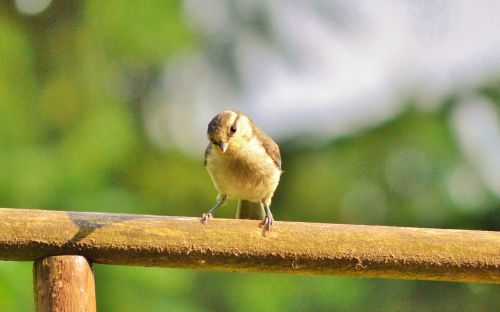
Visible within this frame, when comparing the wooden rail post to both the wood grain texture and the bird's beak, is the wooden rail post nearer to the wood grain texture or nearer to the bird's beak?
the wood grain texture

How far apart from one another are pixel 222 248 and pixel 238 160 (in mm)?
1211

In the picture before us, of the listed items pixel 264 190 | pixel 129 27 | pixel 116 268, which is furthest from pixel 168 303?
pixel 129 27

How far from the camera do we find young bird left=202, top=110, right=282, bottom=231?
364 centimetres

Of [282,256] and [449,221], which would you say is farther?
[449,221]

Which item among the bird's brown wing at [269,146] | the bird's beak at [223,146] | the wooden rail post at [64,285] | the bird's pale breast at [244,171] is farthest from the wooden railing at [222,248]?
Result: the bird's brown wing at [269,146]

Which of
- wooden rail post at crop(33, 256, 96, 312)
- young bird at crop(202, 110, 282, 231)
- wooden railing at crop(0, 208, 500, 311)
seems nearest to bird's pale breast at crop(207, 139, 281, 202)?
young bird at crop(202, 110, 282, 231)

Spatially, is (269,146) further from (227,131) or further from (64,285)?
(64,285)

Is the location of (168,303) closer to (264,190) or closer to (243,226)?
(264,190)

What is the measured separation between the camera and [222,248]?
8.29 ft

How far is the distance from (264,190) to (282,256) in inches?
50.5

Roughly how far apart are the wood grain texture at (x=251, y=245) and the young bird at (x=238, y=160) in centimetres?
107

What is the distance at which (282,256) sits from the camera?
101 inches

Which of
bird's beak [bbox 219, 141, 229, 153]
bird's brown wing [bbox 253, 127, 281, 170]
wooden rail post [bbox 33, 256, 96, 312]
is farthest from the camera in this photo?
bird's brown wing [bbox 253, 127, 281, 170]

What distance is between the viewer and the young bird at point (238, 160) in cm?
364
